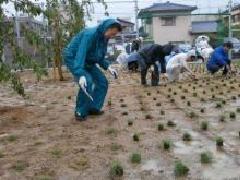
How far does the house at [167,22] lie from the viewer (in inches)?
1681

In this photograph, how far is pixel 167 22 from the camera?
43562mm

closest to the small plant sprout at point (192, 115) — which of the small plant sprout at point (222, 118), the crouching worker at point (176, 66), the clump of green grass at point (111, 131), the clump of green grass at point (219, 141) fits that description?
the small plant sprout at point (222, 118)

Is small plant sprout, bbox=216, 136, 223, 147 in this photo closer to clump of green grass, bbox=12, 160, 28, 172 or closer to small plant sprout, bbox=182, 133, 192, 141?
small plant sprout, bbox=182, 133, 192, 141

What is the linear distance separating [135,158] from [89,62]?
3109 millimetres

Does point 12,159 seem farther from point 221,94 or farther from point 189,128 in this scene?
point 221,94

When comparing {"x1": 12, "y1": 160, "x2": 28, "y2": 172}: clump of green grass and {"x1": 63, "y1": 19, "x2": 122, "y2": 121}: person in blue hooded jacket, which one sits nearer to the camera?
{"x1": 12, "y1": 160, "x2": 28, "y2": 172}: clump of green grass

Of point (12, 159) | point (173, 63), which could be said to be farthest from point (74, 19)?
point (12, 159)

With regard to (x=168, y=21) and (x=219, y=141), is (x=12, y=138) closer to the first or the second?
(x=219, y=141)

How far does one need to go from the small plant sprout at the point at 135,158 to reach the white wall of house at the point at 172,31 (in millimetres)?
37817

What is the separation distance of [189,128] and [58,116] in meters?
2.46

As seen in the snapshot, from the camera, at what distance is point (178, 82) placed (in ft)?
47.2

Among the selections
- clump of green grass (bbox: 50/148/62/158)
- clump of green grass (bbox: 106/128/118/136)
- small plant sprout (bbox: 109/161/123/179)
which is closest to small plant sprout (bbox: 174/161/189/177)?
small plant sprout (bbox: 109/161/123/179)

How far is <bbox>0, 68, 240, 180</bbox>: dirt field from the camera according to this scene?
5.16 meters

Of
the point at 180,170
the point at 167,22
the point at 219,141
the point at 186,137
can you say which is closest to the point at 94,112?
the point at 186,137
